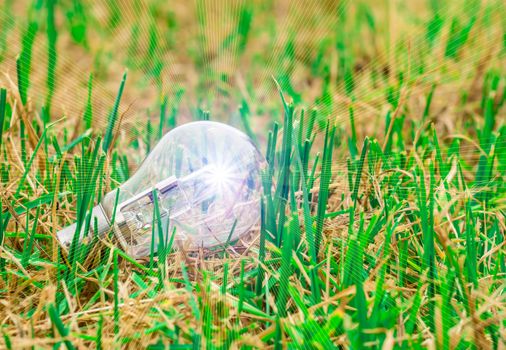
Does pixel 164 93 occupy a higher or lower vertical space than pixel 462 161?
higher

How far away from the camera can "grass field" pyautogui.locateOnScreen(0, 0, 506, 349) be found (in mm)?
1223

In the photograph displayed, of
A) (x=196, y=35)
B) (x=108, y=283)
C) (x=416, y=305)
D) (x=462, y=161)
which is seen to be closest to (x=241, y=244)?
(x=108, y=283)

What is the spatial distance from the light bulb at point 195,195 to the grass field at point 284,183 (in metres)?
0.05

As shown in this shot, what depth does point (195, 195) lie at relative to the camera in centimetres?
142

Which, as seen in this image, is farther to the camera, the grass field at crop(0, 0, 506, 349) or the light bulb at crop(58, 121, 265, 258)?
the light bulb at crop(58, 121, 265, 258)

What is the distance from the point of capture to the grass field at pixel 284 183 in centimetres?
122

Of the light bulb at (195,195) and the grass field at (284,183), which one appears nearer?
the grass field at (284,183)

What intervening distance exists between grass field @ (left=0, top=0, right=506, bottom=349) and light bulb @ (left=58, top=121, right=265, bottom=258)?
5cm

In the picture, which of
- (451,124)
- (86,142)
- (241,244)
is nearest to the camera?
(241,244)

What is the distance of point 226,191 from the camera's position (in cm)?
141

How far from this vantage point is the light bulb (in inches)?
55.6

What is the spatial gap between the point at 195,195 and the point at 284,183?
24 cm

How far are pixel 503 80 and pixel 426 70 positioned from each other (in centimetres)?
34

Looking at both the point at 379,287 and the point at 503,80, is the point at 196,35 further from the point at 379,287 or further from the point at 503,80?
the point at 379,287
